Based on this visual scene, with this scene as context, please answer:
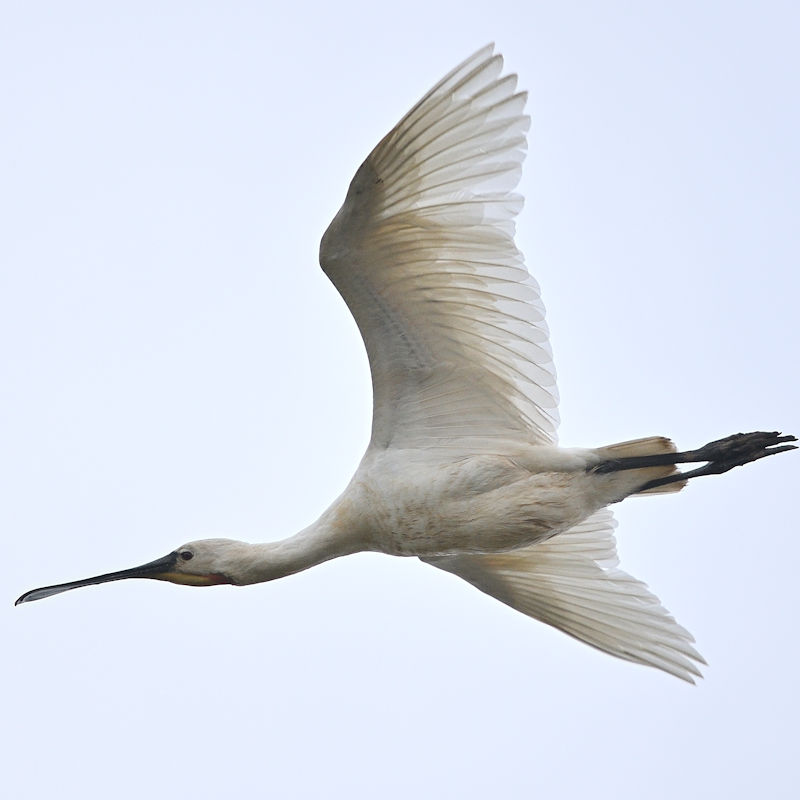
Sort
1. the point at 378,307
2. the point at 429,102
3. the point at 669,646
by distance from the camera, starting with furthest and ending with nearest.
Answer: the point at 669,646 < the point at 378,307 < the point at 429,102

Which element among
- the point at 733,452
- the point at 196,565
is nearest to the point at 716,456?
the point at 733,452

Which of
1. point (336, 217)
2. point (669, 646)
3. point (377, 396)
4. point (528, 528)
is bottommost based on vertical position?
point (669, 646)

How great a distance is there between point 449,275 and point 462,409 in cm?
103

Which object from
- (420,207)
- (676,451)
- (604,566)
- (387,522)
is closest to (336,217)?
(420,207)

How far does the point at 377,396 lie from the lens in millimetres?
9883

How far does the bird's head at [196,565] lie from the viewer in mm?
10227

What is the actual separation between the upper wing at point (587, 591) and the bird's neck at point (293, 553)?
85 cm

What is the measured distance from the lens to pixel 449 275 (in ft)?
Answer: 30.8

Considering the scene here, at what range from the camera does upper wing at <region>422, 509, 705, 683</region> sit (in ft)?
33.7

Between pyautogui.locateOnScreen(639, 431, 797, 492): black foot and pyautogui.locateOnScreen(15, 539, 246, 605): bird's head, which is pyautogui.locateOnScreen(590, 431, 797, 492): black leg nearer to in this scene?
pyautogui.locateOnScreen(639, 431, 797, 492): black foot

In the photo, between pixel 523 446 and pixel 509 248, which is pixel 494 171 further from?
pixel 523 446

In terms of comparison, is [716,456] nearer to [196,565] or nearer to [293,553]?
[293,553]

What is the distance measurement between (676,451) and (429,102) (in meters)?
2.70

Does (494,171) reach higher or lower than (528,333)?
higher
